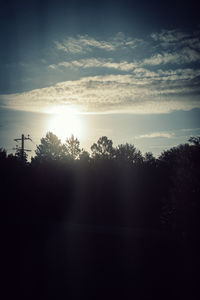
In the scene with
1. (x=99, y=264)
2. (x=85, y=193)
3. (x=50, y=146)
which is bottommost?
(x=99, y=264)

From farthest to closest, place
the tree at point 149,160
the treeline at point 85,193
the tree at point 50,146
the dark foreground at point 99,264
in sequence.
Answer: the tree at point 50,146 → the tree at point 149,160 → the treeline at point 85,193 → the dark foreground at point 99,264

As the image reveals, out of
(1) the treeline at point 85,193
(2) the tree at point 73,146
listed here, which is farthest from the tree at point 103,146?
(1) the treeline at point 85,193

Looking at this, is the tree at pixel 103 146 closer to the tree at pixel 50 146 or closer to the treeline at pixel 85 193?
the tree at pixel 50 146

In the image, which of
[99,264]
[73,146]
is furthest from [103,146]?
[99,264]

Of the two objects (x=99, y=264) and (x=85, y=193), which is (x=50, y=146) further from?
(x=99, y=264)

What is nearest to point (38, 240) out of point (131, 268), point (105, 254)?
point (105, 254)

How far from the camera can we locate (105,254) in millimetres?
16203

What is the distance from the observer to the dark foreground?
10585 mm

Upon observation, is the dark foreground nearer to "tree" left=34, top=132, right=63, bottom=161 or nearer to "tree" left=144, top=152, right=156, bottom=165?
"tree" left=144, top=152, right=156, bottom=165

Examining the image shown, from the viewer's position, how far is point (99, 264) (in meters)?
14.3

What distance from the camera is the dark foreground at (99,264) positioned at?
10.6 meters

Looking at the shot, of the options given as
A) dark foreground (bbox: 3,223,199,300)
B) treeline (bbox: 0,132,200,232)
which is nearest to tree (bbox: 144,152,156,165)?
treeline (bbox: 0,132,200,232)

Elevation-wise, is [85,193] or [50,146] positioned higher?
[50,146]

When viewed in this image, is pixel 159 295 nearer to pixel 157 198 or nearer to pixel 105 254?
pixel 105 254
